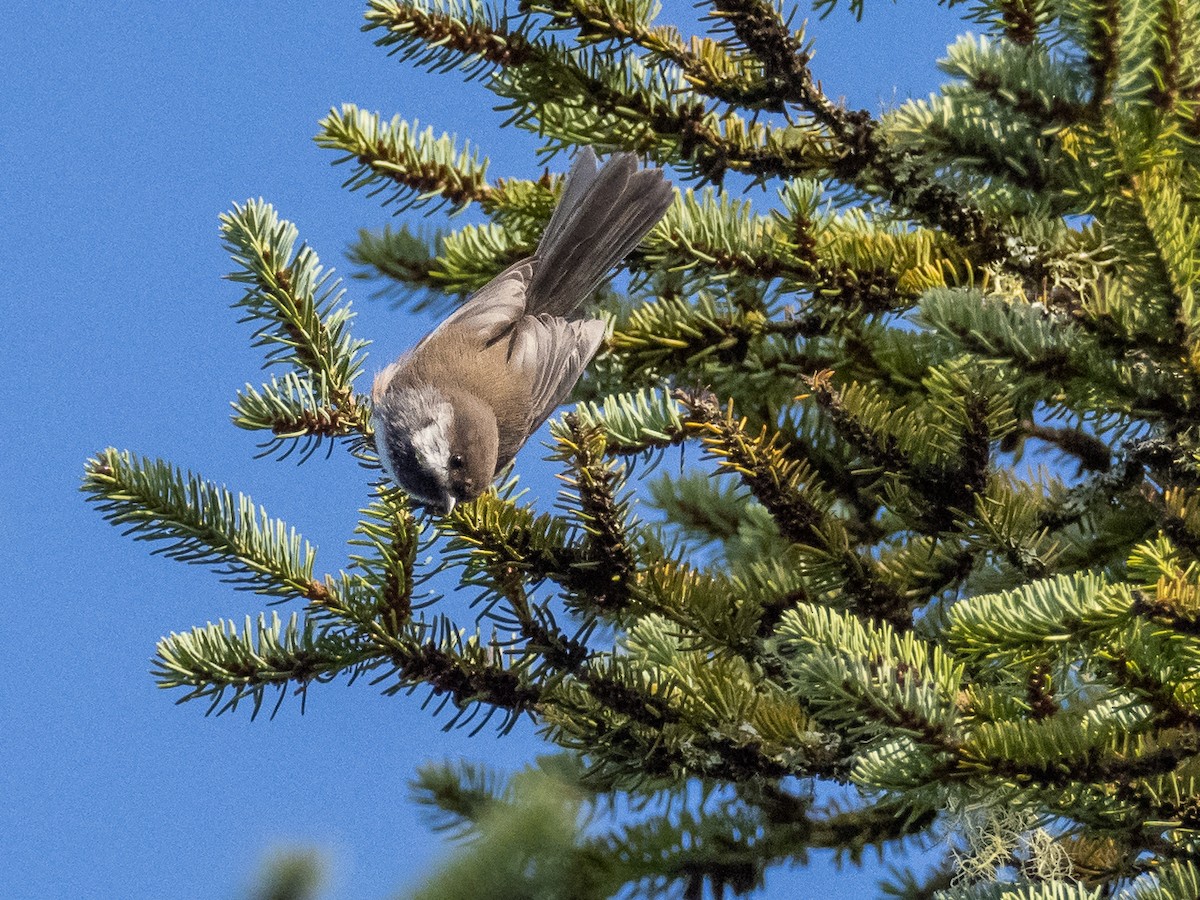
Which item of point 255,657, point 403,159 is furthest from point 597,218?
point 255,657

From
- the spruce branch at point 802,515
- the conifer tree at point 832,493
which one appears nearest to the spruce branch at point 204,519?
the conifer tree at point 832,493

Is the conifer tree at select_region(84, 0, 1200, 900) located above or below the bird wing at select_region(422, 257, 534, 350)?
below

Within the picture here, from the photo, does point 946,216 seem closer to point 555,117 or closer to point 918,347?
point 918,347

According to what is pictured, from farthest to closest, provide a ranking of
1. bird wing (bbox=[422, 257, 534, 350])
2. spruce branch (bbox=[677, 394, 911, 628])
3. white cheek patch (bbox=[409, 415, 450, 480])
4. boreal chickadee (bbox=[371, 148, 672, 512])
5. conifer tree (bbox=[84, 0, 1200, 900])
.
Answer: bird wing (bbox=[422, 257, 534, 350]), boreal chickadee (bbox=[371, 148, 672, 512]), white cheek patch (bbox=[409, 415, 450, 480]), spruce branch (bbox=[677, 394, 911, 628]), conifer tree (bbox=[84, 0, 1200, 900])

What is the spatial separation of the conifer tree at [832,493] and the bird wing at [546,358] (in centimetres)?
16

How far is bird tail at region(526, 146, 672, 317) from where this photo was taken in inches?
110

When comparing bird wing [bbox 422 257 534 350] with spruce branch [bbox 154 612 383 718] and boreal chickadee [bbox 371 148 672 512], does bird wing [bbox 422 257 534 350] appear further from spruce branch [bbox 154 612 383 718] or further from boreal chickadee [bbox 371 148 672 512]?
spruce branch [bbox 154 612 383 718]

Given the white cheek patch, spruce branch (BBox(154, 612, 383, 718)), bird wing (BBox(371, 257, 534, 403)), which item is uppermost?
bird wing (BBox(371, 257, 534, 403))

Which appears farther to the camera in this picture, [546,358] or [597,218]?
[546,358]

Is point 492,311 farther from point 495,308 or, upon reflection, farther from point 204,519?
point 204,519

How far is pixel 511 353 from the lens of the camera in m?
3.30

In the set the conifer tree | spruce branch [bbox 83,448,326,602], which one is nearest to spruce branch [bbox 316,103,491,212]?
the conifer tree

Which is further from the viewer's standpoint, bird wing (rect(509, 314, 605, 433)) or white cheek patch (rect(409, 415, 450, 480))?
bird wing (rect(509, 314, 605, 433))

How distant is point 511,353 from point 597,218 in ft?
1.91
